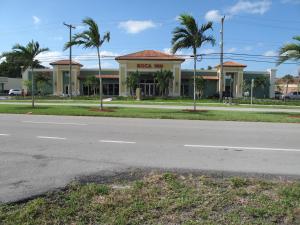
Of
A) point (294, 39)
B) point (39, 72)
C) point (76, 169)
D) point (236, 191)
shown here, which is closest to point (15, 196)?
point (76, 169)

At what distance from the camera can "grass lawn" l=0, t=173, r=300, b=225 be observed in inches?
163

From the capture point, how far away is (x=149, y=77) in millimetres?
60938

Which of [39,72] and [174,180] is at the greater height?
[39,72]

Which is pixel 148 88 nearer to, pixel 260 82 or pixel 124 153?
pixel 260 82

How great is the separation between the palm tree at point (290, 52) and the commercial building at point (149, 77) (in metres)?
37.0

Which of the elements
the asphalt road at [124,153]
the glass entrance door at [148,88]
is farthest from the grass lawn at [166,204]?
the glass entrance door at [148,88]

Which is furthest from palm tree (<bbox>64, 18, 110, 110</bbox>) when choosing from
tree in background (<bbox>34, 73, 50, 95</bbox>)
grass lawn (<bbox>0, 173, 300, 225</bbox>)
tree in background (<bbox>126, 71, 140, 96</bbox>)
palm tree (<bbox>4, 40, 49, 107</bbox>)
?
tree in background (<bbox>34, 73, 50, 95</bbox>)

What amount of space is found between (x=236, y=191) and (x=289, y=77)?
91.8 metres

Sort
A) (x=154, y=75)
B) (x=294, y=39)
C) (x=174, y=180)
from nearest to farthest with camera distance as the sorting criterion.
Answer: (x=174, y=180), (x=294, y=39), (x=154, y=75)

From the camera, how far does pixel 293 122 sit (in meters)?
17.1

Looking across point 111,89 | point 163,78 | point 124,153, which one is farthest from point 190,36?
point 111,89

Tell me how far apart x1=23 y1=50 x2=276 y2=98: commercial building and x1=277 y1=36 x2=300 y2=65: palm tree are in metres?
37.0

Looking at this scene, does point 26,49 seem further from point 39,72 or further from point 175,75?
point 39,72

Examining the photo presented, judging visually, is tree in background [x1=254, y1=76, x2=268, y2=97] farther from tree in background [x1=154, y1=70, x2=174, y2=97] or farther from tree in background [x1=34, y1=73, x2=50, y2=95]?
tree in background [x1=34, y1=73, x2=50, y2=95]
